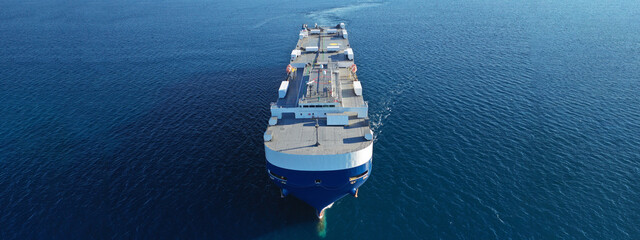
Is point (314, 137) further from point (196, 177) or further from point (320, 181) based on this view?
point (196, 177)

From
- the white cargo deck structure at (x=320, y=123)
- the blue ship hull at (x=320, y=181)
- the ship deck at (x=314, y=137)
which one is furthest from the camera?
the ship deck at (x=314, y=137)

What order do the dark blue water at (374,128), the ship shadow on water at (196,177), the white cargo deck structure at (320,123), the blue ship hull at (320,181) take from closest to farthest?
the white cargo deck structure at (320,123), the blue ship hull at (320,181), the ship shadow on water at (196,177), the dark blue water at (374,128)

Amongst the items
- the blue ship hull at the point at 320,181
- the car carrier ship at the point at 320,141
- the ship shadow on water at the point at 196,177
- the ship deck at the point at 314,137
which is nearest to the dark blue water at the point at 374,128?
the ship shadow on water at the point at 196,177

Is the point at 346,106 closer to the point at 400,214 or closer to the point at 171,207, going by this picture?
the point at 400,214

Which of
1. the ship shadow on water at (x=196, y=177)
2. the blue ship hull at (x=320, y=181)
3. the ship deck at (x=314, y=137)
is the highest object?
the ship deck at (x=314, y=137)

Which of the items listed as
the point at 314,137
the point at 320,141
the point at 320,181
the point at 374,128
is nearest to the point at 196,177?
the point at 314,137

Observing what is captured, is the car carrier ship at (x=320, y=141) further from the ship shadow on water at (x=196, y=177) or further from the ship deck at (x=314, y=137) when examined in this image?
the ship shadow on water at (x=196, y=177)

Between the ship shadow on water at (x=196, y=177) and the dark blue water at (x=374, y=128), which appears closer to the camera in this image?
the ship shadow on water at (x=196, y=177)
